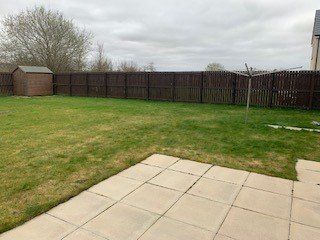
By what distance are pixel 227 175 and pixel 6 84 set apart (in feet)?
67.1

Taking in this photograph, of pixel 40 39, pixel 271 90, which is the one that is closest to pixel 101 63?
pixel 40 39

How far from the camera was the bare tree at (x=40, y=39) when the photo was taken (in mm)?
23641

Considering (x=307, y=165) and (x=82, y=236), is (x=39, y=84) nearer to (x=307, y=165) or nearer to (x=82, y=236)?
(x=307, y=165)

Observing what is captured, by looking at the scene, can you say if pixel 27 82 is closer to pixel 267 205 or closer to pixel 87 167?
pixel 87 167

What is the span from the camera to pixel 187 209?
289 centimetres

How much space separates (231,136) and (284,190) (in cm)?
298

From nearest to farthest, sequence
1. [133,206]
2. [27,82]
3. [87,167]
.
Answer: [133,206] < [87,167] < [27,82]

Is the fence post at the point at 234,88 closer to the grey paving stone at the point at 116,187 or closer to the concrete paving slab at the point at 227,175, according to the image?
the concrete paving slab at the point at 227,175

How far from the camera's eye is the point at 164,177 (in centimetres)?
383

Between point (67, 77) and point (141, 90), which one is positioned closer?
point (141, 90)

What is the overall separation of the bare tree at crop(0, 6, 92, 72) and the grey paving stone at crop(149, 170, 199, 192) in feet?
78.5

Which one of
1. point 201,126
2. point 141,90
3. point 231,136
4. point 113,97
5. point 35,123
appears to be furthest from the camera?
point 113,97

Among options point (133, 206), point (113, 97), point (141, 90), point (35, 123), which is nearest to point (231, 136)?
point (133, 206)

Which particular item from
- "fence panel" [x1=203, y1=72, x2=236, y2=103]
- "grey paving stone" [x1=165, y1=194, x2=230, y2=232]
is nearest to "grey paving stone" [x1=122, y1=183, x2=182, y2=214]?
"grey paving stone" [x1=165, y1=194, x2=230, y2=232]
